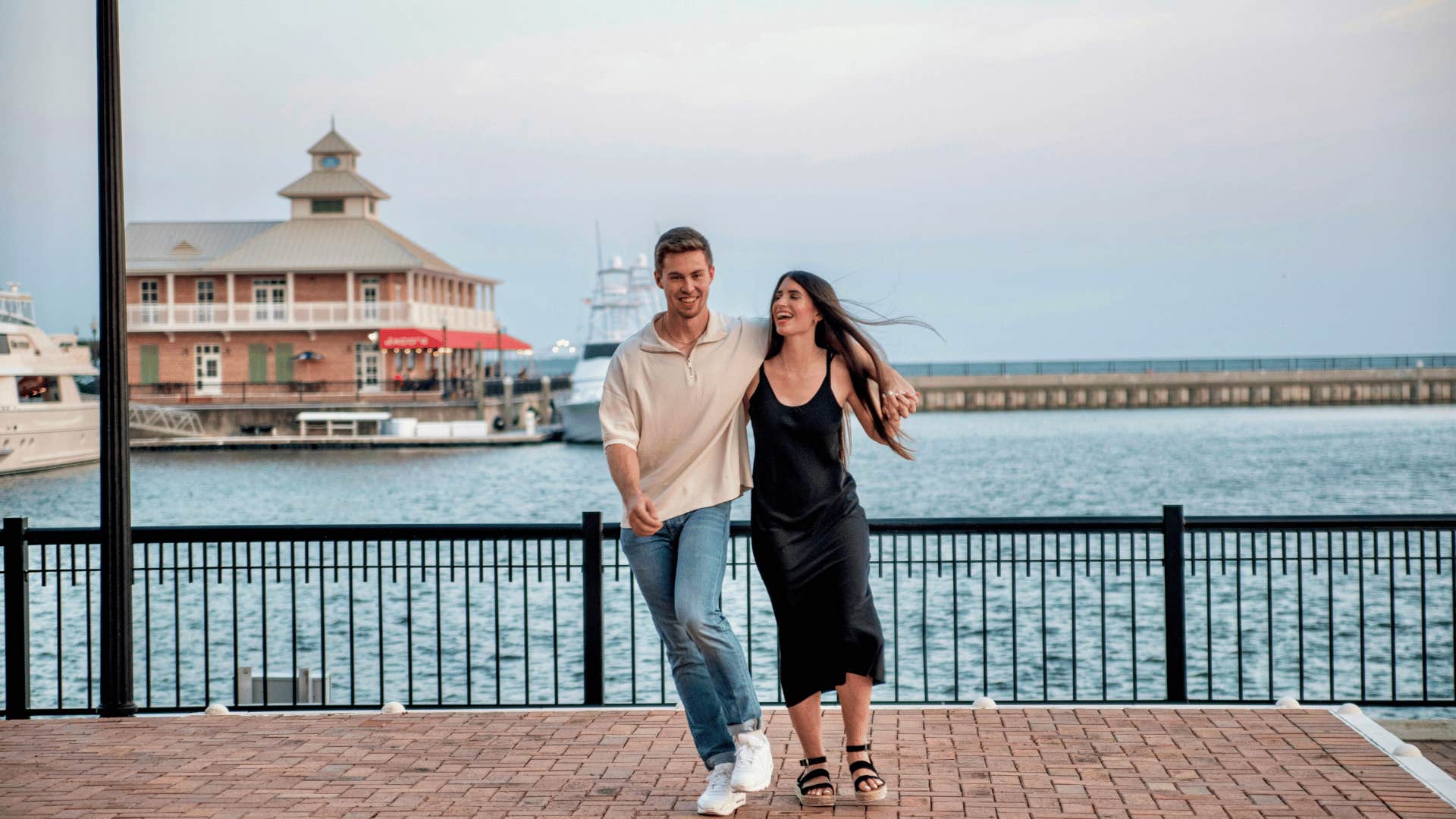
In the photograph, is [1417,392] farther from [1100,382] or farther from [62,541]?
[62,541]

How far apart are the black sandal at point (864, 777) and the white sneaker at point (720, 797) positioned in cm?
39

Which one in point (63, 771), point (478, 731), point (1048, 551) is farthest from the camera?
point (1048, 551)

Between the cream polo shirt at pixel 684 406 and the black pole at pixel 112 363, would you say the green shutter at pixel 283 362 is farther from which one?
the cream polo shirt at pixel 684 406

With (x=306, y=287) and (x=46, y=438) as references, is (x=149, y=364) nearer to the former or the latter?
(x=306, y=287)

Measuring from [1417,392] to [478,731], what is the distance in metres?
119

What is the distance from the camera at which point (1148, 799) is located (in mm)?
4691

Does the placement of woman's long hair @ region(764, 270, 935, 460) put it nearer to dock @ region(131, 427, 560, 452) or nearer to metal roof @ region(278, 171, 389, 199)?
dock @ region(131, 427, 560, 452)

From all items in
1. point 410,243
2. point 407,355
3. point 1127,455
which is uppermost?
point 410,243

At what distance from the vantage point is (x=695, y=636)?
15.0ft

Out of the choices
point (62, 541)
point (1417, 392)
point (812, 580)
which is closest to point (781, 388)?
point (812, 580)

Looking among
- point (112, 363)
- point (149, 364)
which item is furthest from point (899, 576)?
point (149, 364)

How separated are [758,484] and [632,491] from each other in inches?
16.6

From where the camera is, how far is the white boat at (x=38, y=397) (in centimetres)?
5210

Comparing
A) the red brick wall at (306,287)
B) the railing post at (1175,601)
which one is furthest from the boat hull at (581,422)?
the railing post at (1175,601)
